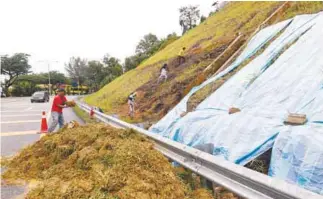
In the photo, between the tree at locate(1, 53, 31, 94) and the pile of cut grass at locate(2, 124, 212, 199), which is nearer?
the pile of cut grass at locate(2, 124, 212, 199)

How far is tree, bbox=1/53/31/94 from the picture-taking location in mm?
80250

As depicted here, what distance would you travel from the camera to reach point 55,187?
12.7ft

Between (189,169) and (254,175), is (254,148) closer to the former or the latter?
(189,169)

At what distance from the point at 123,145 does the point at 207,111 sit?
2.86m

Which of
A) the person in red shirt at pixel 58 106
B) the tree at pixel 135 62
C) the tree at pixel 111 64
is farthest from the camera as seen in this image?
the tree at pixel 111 64

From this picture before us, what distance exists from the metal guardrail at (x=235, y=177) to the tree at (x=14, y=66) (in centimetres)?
8242

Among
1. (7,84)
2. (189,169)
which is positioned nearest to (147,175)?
(189,169)

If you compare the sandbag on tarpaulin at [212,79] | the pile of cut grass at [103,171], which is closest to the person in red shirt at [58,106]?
the sandbag on tarpaulin at [212,79]

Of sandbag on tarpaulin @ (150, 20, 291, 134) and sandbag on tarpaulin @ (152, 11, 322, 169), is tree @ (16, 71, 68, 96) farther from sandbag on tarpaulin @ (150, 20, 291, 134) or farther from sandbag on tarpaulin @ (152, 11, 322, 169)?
sandbag on tarpaulin @ (152, 11, 322, 169)

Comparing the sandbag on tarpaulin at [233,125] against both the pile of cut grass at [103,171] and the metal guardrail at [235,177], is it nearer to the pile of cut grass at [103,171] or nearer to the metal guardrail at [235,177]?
the metal guardrail at [235,177]

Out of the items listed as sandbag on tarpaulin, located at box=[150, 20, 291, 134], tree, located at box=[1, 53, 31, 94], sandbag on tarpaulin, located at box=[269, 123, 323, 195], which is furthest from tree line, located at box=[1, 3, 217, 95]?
sandbag on tarpaulin, located at box=[269, 123, 323, 195]

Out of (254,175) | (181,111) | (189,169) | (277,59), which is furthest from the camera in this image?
(181,111)

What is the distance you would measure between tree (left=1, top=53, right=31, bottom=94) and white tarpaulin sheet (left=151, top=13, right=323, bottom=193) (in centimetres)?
8060

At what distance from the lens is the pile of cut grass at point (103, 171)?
3.48 m
